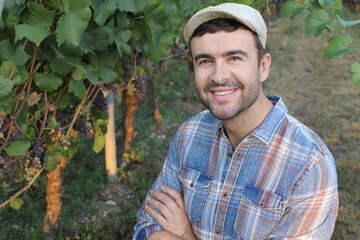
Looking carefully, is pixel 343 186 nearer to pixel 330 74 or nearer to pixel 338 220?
pixel 338 220

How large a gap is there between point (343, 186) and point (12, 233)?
3.44 meters

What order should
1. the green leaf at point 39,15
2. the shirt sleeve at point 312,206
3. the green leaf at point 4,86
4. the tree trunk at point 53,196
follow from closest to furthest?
the green leaf at point 4,86 < the green leaf at point 39,15 < the shirt sleeve at point 312,206 < the tree trunk at point 53,196

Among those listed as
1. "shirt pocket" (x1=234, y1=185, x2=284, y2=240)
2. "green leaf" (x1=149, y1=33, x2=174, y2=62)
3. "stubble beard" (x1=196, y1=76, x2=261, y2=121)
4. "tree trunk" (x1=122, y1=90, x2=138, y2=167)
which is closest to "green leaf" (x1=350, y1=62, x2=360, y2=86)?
"stubble beard" (x1=196, y1=76, x2=261, y2=121)

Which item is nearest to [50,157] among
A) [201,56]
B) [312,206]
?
[201,56]

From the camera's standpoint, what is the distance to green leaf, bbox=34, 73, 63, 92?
203 cm

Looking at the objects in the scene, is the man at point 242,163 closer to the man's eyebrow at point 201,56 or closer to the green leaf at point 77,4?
the man's eyebrow at point 201,56

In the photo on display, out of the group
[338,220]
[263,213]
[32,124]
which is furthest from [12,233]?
[338,220]

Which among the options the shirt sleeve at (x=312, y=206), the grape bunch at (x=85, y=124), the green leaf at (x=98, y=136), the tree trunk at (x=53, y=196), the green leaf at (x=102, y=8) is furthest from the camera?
the tree trunk at (x=53, y=196)

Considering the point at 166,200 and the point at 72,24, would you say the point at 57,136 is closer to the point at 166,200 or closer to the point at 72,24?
the point at 166,200

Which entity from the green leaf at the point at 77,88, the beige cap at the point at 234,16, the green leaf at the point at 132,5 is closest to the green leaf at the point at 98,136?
the green leaf at the point at 77,88

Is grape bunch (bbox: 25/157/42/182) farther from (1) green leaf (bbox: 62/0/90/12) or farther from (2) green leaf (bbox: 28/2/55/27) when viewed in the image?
(1) green leaf (bbox: 62/0/90/12)

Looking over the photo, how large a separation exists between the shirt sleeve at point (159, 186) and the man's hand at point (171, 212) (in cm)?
4

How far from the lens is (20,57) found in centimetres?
171

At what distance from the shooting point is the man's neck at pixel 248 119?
1895 mm
